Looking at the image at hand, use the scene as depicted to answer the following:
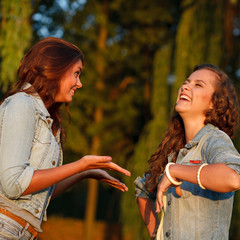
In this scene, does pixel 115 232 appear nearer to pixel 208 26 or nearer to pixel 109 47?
pixel 109 47

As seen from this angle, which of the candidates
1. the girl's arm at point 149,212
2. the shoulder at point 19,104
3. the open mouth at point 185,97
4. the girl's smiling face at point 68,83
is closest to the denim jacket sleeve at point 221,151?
the open mouth at point 185,97

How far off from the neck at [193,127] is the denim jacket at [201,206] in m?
0.10

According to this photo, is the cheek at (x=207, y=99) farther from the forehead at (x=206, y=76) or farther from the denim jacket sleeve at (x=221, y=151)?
the denim jacket sleeve at (x=221, y=151)

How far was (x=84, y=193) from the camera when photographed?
1745cm

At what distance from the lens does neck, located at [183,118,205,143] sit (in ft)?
8.51

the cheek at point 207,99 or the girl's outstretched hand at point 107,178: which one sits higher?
the cheek at point 207,99

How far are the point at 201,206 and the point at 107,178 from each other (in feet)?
1.65

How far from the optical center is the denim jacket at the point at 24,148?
6.57 ft

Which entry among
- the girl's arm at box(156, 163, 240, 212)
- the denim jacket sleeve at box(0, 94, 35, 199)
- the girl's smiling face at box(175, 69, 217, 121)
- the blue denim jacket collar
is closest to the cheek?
the girl's smiling face at box(175, 69, 217, 121)

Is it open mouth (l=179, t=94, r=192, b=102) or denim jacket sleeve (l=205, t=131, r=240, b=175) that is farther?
open mouth (l=179, t=94, r=192, b=102)

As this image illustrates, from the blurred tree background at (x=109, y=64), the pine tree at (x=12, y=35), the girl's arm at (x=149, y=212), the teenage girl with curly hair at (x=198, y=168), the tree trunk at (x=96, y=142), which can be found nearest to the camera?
the teenage girl with curly hair at (x=198, y=168)

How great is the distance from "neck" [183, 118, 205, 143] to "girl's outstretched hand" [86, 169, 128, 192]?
47 cm

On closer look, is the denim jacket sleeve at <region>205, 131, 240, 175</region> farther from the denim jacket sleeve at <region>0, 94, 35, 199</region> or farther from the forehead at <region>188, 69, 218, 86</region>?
the denim jacket sleeve at <region>0, 94, 35, 199</region>

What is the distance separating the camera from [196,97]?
260 centimetres
